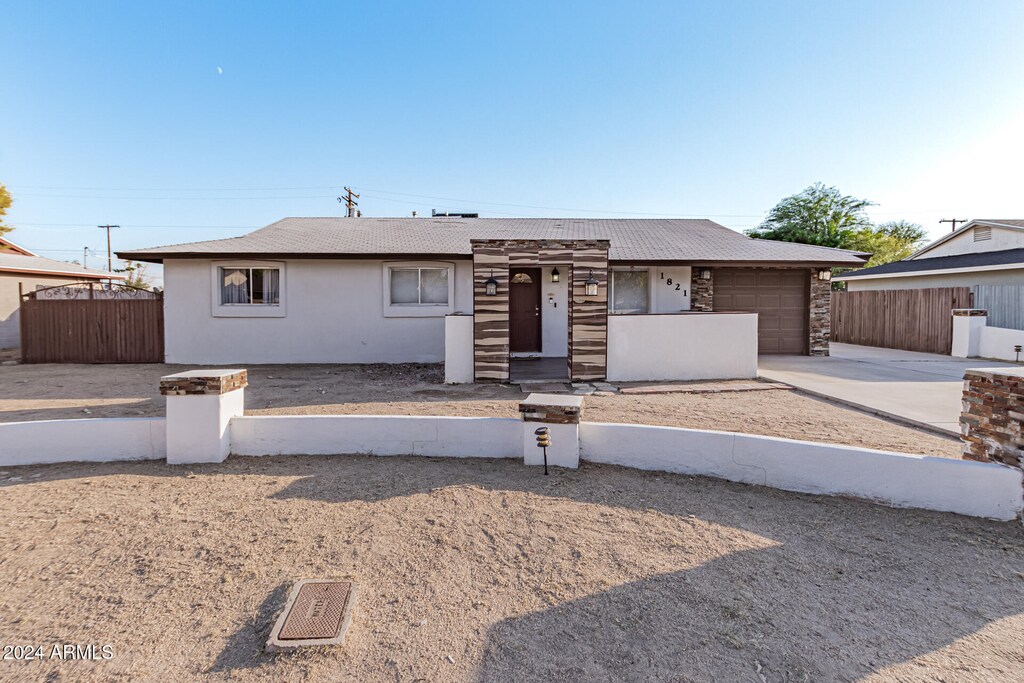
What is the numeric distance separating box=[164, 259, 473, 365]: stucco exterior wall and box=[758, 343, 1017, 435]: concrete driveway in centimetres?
Result: 764

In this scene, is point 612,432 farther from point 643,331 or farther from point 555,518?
point 643,331

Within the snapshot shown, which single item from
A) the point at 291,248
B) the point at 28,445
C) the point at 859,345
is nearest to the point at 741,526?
the point at 28,445

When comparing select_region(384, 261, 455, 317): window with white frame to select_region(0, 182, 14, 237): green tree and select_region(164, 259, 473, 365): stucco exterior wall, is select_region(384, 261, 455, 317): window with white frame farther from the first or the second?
select_region(0, 182, 14, 237): green tree

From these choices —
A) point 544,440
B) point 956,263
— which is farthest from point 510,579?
point 956,263

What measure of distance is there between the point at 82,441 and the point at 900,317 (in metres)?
19.6

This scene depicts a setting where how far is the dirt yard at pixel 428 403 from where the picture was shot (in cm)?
577

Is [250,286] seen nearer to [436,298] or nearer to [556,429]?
[436,298]

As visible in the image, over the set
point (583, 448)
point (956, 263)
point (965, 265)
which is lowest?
point (583, 448)

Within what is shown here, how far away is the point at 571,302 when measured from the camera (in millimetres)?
8953

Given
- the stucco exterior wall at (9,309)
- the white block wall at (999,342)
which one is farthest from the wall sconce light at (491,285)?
the stucco exterior wall at (9,309)

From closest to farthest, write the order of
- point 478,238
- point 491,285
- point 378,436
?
point 378,436 < point 491,285 < point 478,238

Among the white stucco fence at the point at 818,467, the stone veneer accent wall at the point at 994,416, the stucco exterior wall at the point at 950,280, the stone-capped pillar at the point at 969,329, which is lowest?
the white stucco fence at the point at 818,467

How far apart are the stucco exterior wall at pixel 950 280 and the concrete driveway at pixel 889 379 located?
365 cm

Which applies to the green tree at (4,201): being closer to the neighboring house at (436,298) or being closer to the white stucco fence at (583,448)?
the neighboring house at (436,298)
